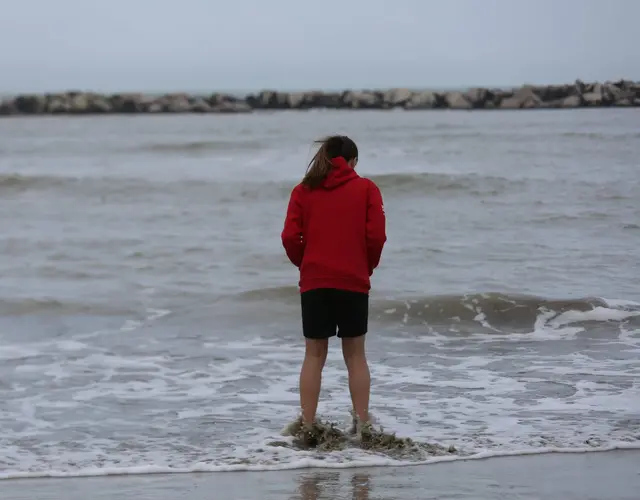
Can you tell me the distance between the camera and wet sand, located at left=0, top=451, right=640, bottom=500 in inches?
173

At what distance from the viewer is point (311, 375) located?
5.49 m

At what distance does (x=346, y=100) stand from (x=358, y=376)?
62.5m

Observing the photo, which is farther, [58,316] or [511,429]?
[58,316]

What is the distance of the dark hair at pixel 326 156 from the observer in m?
5.19

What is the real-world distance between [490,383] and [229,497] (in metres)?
2.93

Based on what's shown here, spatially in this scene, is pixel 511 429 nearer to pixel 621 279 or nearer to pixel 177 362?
pixel 177 362

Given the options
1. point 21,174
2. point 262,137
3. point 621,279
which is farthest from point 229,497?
point 262,137

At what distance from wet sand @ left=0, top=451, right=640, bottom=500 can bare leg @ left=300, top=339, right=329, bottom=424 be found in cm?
67

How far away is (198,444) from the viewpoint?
18.2 feet

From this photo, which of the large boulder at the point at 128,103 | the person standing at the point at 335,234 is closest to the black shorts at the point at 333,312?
the person standing at the point at 335,234

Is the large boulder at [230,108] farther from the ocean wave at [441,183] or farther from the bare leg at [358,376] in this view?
the bare leg at [358,376]

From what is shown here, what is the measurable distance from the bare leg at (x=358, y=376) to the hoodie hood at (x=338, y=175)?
802mm

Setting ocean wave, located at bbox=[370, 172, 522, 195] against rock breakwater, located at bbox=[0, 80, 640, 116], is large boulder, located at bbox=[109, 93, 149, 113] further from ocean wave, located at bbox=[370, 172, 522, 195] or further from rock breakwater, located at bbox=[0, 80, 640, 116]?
ocean wave, located at bbox=[370, 172, 522, 195]

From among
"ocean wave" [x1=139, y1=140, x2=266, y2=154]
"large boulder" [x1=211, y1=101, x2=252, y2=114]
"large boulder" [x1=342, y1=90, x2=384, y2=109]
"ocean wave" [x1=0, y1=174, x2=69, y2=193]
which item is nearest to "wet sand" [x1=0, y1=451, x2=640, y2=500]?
"ocean wave" [x1=0, y1=174, x2=69, y2=193]
